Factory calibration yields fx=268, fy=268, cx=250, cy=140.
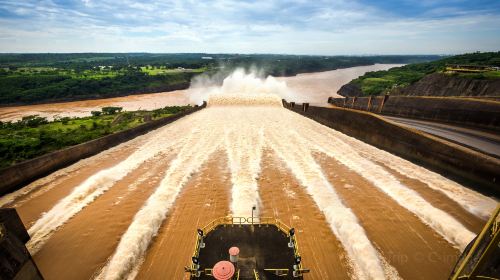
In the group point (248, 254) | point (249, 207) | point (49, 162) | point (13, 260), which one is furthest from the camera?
point (49, 162)

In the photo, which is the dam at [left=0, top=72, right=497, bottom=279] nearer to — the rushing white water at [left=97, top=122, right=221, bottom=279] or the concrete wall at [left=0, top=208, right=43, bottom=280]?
the rushing white water at [left=97, top=122, right=221, bottom=279]

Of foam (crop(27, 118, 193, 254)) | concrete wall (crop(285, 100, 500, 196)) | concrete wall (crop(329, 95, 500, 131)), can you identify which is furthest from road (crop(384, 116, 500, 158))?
foam (crop(27, 118, 193, 254))

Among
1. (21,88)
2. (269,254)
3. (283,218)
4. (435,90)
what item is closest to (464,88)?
(435,90)

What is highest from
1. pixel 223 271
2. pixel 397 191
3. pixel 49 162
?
pixel 223 271

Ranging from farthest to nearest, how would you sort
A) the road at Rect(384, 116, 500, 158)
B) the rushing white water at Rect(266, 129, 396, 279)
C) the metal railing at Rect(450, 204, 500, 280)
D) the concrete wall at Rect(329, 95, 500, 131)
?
the concrete wall at Rect(329, 95, 500, 131) < the road at Rect(384, 116, 500, 158) < the rushing white water at Rect(266, 129, 396, 279) < the metal railing at Rect(450, 204, 500, 280)

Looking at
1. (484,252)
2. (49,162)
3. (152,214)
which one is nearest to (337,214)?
(484,252)

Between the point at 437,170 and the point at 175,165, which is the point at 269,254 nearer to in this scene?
the point at 175,165

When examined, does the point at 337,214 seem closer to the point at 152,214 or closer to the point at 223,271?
the point at 223,271
